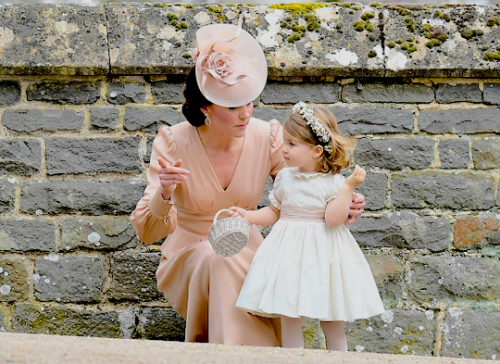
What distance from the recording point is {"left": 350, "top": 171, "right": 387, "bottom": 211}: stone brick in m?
3.66

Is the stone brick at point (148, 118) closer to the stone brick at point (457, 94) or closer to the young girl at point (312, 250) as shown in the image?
the young girl at point (312, 250)

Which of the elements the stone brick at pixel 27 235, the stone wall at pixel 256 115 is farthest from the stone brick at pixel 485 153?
the stone brick at pixel 27 235

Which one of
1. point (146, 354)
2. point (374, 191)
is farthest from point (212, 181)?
point (146, 354)

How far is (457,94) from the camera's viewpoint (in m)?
3.71

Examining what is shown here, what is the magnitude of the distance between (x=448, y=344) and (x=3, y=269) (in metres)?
2.33

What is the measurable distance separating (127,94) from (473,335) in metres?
2.17

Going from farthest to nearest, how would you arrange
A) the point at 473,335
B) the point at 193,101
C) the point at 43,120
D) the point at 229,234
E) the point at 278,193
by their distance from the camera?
the point at 43,120, the point at 473,335, the point at 193,101, the point at 278,193, the point at 229,234

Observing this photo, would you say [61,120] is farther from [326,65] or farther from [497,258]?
[497,258]

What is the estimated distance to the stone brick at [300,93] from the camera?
146 inches

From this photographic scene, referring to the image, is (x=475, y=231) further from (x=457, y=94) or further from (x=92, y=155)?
(x=92, y=155)

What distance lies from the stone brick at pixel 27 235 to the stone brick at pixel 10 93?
2.08 ft

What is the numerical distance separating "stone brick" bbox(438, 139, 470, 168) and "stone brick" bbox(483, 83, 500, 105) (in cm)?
25

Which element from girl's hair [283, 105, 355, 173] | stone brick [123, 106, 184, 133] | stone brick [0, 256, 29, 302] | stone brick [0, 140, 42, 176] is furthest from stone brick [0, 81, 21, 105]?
girl's hair [283, 105, 355, 173]

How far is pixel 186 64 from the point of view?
3.63 metres
